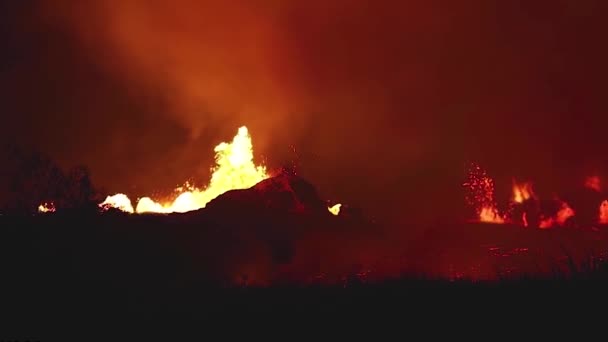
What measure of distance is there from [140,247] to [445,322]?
37.5m

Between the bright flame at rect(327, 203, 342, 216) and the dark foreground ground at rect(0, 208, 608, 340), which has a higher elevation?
the bright flame at rect(327, 203, 342, 216)

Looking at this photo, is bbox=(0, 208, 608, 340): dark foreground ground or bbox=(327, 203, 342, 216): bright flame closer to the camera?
bbox=(0, 208, 608, 340): dark foreground ground

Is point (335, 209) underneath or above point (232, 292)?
above

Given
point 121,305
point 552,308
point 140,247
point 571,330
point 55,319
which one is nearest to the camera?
point 571,330

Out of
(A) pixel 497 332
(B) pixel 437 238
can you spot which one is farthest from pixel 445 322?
(B) pixel 437 238

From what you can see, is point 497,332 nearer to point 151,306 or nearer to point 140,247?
point 151,306

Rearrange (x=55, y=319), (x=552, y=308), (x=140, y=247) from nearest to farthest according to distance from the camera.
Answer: (x=552, y=308), (x=55, y=319), (x=140, y=247)

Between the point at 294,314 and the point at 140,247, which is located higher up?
the point at 140,247

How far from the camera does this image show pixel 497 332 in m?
9.40

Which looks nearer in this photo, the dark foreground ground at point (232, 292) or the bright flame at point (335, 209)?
the dark foreground ground at point (232, 292)

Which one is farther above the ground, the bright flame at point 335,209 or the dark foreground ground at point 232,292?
the bright flame at point 335,209

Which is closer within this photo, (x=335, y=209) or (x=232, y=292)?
(x=232, y=292)

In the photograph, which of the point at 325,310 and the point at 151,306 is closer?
the point at 325,310

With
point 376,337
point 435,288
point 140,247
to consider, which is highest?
point 140,247
